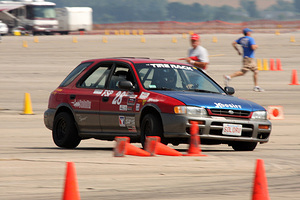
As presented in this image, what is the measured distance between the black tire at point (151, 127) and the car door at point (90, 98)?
43.4 inches

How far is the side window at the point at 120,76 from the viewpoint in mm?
11500

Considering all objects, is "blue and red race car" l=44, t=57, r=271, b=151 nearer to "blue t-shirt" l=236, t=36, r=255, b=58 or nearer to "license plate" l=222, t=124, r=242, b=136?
"license plate" l=222, t=124, r=242, b=136

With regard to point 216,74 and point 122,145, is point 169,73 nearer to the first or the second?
point 122,145

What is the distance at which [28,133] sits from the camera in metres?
14.3

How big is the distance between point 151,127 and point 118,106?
901mm

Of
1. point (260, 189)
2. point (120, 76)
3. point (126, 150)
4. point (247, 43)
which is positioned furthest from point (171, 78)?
point (247, 43)

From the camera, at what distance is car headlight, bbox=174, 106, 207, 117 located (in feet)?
33.9

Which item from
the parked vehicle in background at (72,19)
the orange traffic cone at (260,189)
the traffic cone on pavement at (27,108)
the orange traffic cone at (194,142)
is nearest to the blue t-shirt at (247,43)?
the traffic cone on pavement at (27,108)

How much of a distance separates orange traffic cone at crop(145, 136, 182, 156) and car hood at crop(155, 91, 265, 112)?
782mm

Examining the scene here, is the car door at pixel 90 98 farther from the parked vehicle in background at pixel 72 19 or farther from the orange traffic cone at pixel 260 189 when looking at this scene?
the parked vehicle in background at pixel 72 19

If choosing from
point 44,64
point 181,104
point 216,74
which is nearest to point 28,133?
point 181,104

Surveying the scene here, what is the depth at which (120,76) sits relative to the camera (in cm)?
1162

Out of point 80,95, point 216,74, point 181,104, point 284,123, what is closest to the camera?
point 181,104

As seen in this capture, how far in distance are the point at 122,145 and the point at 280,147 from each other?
3205 millimetres
